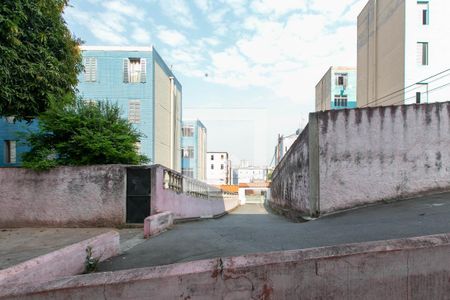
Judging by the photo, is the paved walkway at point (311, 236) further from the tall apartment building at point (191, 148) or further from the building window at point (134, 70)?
the tall apartment building at point (191, 148)

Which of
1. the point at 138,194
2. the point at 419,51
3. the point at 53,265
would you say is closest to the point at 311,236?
the point at 53,265

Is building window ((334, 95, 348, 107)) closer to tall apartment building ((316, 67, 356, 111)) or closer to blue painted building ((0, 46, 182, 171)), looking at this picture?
tall apartment building ((316, 67, 356, 111))

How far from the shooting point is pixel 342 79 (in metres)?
40.7

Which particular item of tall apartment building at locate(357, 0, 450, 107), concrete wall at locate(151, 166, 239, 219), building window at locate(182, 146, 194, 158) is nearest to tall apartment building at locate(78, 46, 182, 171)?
concrete wall at locate(151, 166, 239, 219)

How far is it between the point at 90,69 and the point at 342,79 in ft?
98.9

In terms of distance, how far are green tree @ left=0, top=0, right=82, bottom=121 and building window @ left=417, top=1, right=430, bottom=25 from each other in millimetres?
22351

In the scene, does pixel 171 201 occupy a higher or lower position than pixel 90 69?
lower

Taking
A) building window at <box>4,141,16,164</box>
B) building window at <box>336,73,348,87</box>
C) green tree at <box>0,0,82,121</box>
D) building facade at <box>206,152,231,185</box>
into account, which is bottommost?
building facade at <box>206,152,231,185</box>

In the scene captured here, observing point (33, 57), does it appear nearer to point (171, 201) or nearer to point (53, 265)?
point (171, 201)

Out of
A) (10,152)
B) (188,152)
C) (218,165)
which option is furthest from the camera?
(218,165)

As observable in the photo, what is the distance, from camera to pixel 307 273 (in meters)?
2.92

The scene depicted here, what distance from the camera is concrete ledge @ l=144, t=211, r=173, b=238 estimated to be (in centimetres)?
729

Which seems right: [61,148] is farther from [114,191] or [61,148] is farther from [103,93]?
[103,93]

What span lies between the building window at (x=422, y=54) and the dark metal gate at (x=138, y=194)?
2132cm
